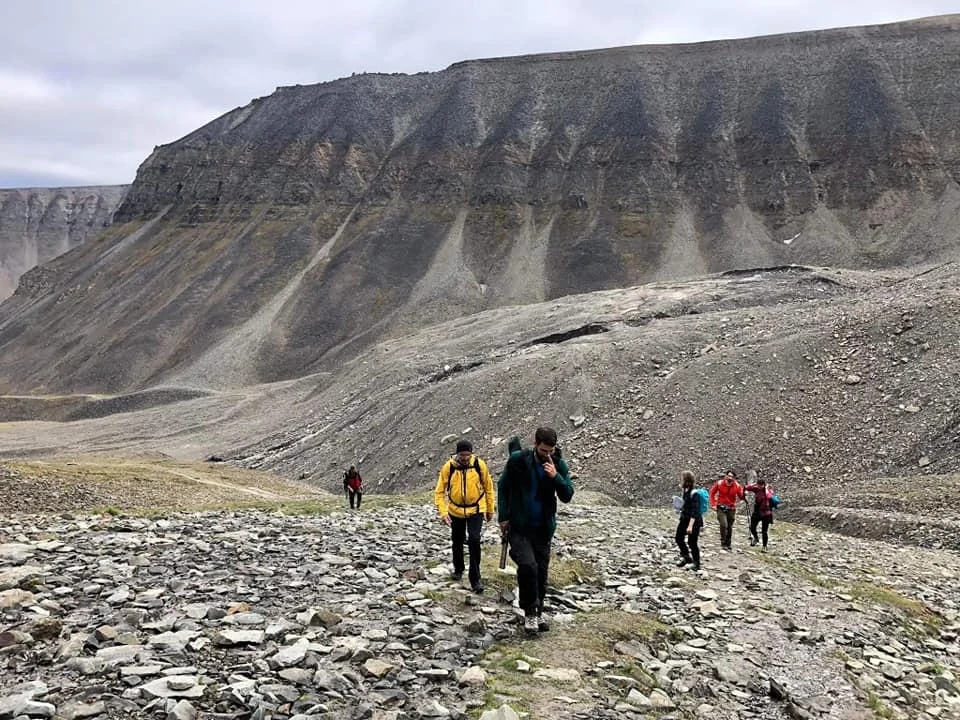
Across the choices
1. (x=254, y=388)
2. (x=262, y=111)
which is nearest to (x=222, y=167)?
(x=262, y=111)

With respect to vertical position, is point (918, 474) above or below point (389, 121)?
below

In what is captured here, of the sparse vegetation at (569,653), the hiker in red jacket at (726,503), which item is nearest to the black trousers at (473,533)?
the sparse vegetation at (569,653)

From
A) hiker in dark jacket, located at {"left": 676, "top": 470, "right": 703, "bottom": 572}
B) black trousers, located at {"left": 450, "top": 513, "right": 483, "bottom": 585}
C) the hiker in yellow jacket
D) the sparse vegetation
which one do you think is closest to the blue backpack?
hiker in dark jacket, located at {"left": 676, "top": 470, "right": 703, "bottom": 572}

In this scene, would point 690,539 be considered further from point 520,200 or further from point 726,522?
point 520,200

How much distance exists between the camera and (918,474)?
27828 millimetres

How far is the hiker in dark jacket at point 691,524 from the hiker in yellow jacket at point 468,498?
18.0 ft

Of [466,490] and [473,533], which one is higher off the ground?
[466,490]

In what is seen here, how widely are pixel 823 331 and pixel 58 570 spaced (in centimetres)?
3501

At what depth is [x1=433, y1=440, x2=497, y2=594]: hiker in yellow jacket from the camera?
1077cm

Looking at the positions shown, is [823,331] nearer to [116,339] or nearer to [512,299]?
[512,299]

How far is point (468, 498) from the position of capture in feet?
35.7

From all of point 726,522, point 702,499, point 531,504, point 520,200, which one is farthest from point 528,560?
point 520,200

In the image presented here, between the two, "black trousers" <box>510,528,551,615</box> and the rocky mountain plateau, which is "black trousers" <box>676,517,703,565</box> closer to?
the rocky mountain plateau

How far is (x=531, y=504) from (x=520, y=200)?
332 feet
